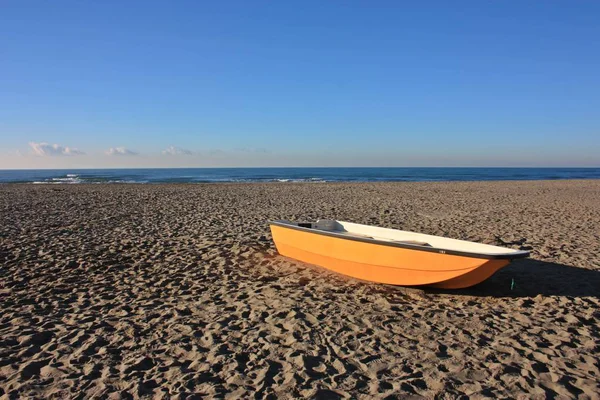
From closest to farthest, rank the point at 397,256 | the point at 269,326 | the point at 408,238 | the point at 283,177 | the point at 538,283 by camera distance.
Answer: the point at 269,326 < the point at 397,256 < the point at 538,283 < the point at 408,238 < the point at 283,177

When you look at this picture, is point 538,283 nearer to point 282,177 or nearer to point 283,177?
point 283,177

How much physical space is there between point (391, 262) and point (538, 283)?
2.48m

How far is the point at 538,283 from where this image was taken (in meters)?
6.11

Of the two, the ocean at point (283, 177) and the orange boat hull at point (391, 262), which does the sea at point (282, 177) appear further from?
the orange boat hull at point (391, 262)

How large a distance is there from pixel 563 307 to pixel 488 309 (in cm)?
104

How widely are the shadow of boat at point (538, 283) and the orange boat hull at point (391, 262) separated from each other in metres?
0.42

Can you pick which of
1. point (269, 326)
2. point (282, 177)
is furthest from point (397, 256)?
point (282, 177)

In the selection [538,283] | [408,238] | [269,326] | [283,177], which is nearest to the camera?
[269,326]

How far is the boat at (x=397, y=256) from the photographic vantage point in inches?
202

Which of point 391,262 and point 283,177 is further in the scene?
point 283,177

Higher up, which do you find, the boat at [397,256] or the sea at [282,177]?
the boat at [397,256]

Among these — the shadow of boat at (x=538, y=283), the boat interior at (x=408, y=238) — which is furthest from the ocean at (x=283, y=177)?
the shadow of boat at (x=538, y=283)

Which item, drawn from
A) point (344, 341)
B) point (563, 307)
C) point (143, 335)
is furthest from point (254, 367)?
Answer: point (563, 307)

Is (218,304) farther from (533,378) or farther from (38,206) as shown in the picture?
(38,206)
